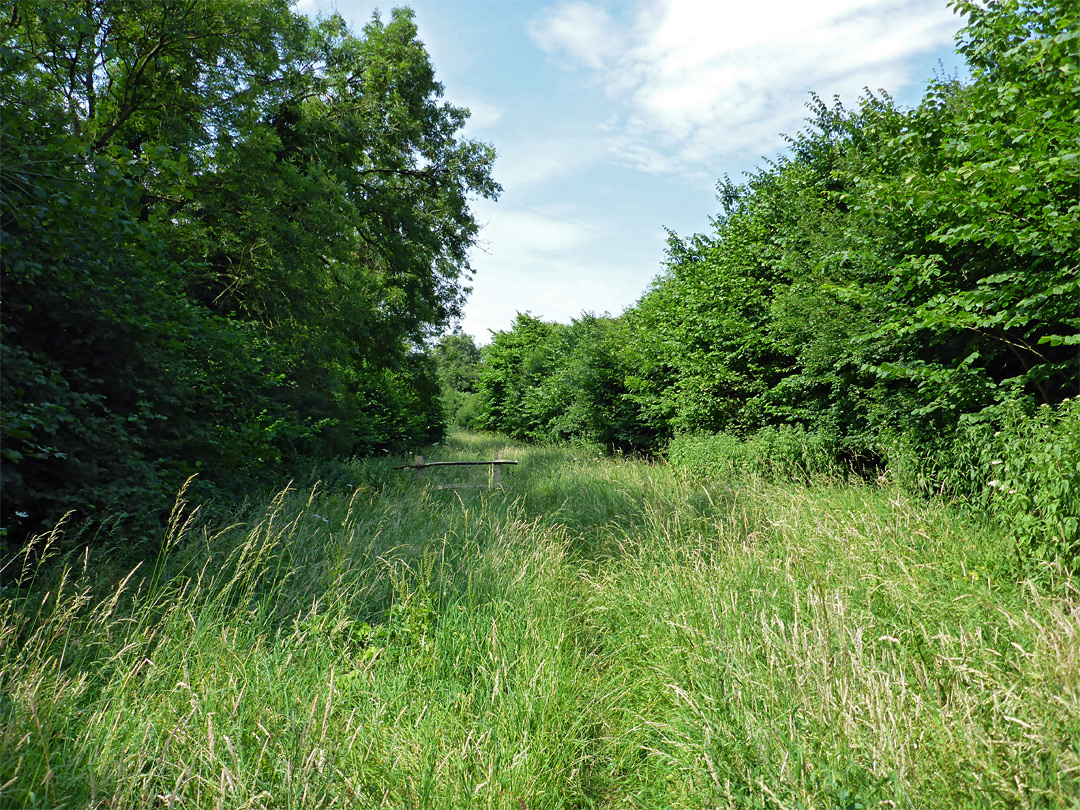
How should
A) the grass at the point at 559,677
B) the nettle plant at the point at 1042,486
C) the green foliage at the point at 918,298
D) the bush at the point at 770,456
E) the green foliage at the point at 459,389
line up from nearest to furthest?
the grass at the point at 559,677 → the nettle plant at the point at 1042,486 → the green foliage at the point at 918,298 → the bush at the point at 770,456 → the green foliage at the point at 459,389

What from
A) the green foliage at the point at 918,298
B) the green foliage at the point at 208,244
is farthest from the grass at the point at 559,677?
the green foliage at the point at 208,244

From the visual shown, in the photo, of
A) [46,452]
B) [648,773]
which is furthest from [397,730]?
[46,452]

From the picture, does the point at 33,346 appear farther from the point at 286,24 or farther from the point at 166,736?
the point at 286,24

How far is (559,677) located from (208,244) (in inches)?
349

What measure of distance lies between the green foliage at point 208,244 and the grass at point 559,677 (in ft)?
5.30

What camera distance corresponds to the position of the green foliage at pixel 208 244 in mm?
4434

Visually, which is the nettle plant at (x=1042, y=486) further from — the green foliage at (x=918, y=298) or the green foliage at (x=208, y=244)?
the green foliage at (x=208, y=244)

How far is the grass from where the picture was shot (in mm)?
2217

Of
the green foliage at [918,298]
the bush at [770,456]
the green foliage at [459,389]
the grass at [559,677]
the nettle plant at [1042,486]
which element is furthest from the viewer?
the green foliage at [459,389]

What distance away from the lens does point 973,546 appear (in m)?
4.44

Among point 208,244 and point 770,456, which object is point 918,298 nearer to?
point 770,456

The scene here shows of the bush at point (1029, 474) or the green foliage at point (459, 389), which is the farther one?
the green foliage at point (459, 389)

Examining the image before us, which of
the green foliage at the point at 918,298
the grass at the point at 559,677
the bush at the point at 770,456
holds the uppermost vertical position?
the green foliage at the point at 918,298

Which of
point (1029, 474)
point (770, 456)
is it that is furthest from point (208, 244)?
point (1029, 474)
